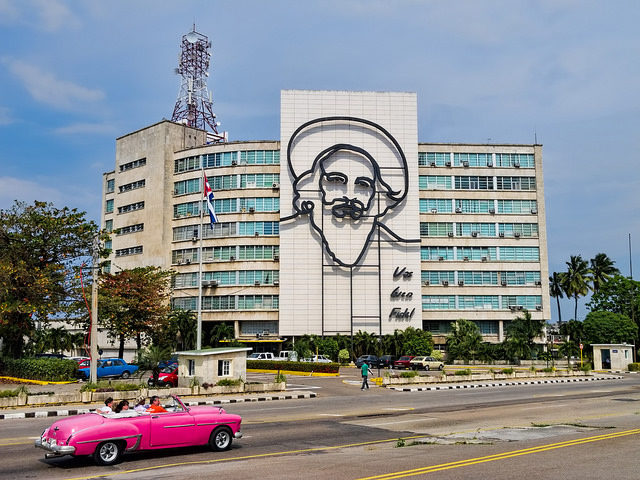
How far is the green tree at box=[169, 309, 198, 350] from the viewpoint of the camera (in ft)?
221

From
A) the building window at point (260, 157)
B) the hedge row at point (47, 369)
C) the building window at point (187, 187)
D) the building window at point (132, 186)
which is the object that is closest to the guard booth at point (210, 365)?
the hedge row at point (47, 369)

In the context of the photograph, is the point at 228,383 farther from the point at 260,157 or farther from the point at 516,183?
the point at 516,183

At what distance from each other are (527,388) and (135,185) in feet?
184

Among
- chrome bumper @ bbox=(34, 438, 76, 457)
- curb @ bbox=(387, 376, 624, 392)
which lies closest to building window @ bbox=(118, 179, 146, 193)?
curb @ bbox=(387, 376, 624, 392)

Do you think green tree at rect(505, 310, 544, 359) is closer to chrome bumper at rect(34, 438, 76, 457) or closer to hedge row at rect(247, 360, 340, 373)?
hedge row at rect(247, 360, 340, 373)

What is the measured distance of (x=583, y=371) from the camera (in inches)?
2094

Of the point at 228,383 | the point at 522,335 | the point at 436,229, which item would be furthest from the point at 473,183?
the point at 228,383

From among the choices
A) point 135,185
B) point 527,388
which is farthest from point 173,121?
point 527,388

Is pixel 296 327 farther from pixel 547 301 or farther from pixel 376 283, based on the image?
pixel 547 301

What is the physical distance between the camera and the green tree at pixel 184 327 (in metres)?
67.4

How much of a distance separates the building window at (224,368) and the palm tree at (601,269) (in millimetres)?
76564

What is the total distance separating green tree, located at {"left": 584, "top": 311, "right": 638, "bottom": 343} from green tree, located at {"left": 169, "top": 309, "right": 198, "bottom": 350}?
153ft

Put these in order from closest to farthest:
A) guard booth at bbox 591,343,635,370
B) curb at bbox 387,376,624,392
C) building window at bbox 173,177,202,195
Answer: curb at bbox 387,376,624,392 < guard booth at bbox 591,343,635,370 < building window at bbox 173,177,202,195

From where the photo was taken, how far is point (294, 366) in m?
52.5
